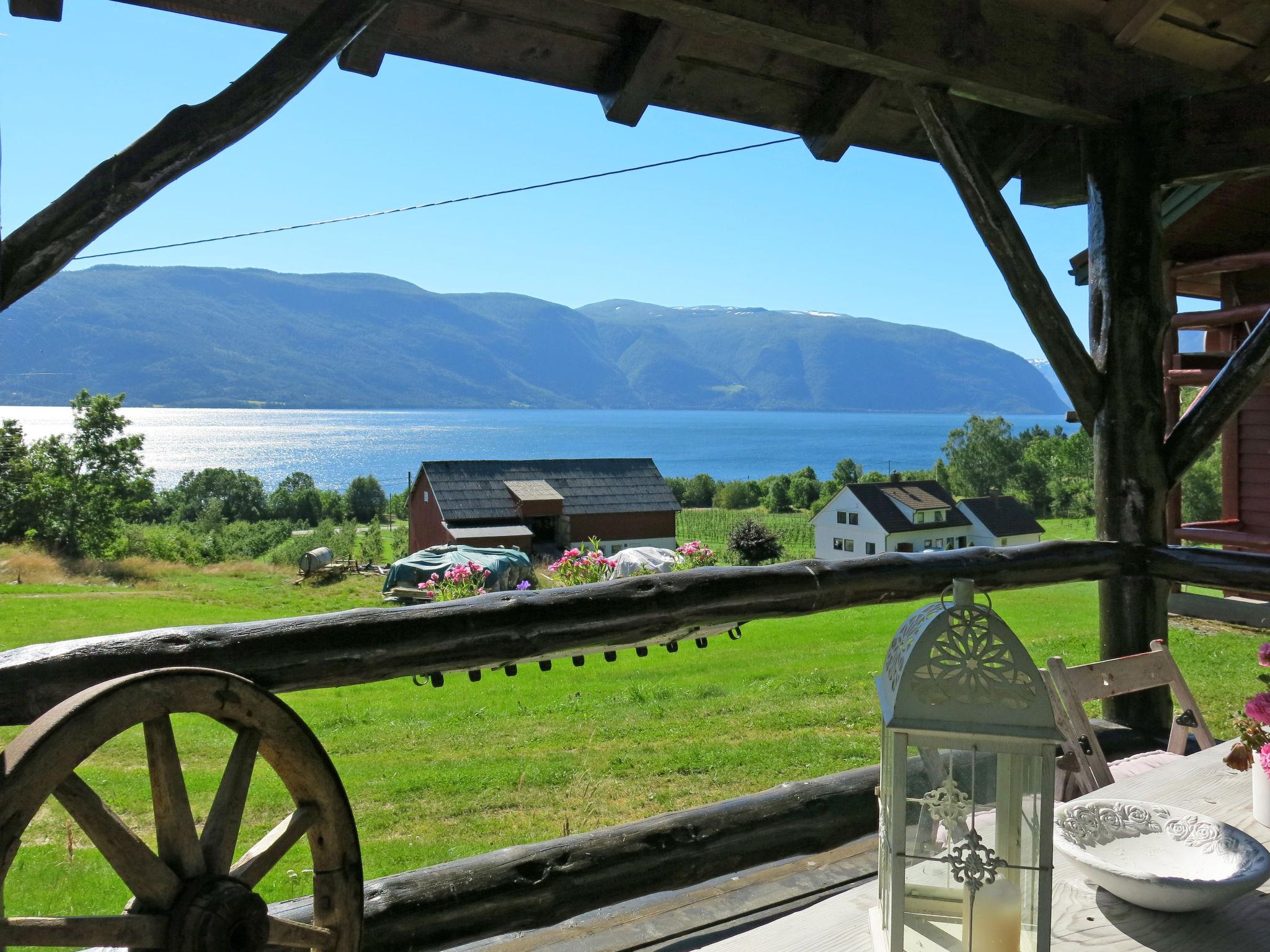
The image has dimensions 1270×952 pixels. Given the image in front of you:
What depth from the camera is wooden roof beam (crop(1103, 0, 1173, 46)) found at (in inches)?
94.2

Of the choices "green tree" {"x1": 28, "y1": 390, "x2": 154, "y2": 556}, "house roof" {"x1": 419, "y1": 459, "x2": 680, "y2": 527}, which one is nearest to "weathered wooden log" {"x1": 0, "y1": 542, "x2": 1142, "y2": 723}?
"house roof" {"x1": 419, "y1": 459, "x2": 680, "y2": 527}

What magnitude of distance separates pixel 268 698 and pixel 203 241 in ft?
25.9

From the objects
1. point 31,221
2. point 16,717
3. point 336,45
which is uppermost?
point 336,45

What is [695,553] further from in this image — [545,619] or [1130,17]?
[545,619]

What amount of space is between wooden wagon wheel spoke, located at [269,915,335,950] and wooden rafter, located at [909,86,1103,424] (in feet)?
7.62

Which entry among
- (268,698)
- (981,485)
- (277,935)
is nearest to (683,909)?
(277,935)

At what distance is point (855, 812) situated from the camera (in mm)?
2117

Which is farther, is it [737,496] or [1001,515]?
[737,496]

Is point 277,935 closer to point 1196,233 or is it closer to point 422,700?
point 1196,233

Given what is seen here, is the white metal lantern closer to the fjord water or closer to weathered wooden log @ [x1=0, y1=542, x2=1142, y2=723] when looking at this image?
weathered wooden log @ [x1=0, y1=542, x2=1142, y2=723]

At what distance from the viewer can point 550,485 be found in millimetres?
24047

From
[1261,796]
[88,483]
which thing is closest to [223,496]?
[88,483]

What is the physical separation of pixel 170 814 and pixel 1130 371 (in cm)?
276

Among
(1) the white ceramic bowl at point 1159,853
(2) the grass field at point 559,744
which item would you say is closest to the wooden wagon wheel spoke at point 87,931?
(1) the white ceramic bowl at point 1159,853
